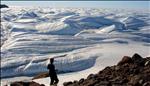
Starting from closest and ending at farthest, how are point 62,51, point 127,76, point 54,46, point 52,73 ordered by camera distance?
point 127,76 < point 52,73 < point 62,51 < point 54,46

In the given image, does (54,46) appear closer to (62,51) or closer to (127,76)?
(62,51)

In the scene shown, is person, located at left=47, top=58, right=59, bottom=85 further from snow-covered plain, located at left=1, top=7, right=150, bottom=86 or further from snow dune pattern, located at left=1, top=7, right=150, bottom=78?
snow dune pattern, located at left=1, top=7, right=150, bottom=78

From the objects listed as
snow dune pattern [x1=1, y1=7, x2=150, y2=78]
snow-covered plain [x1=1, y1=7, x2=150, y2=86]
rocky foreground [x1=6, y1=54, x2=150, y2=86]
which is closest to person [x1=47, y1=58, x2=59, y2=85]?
rocky foreground [x1=6, y1=54, x2=150, y2=86]

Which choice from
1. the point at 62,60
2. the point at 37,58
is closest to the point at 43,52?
the point at 37,58

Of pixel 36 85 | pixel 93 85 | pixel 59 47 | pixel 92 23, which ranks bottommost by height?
pixel 92 23

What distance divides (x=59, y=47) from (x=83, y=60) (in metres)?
11.9

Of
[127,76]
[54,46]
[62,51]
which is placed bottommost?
[54,46]

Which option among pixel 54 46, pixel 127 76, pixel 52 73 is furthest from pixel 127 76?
pixel 54 46

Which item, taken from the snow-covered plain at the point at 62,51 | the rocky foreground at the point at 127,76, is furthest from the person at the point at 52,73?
the snow-covered plain at the point at 62,51

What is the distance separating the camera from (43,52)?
43188mm

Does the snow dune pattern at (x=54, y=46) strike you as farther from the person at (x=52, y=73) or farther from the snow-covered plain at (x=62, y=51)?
the person at (x=52, y=73)

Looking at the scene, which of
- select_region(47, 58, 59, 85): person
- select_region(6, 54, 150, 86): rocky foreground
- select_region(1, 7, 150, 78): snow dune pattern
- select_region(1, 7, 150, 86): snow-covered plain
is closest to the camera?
select_region(6, 54, 150, 86): rocky foreground

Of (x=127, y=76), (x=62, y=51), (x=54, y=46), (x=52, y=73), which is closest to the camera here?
(x=127, y=76)

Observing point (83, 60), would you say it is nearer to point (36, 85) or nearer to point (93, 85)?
point (36, 85)
